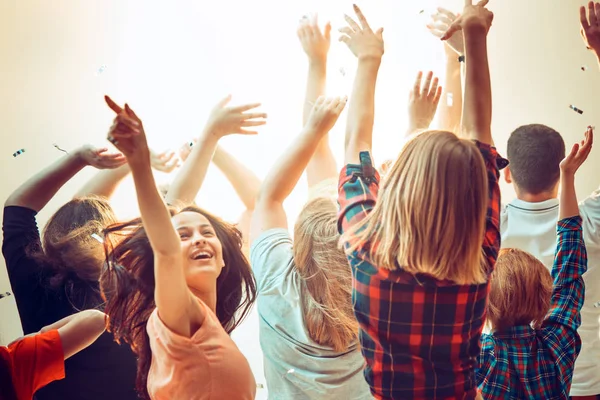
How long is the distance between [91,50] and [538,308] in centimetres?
131

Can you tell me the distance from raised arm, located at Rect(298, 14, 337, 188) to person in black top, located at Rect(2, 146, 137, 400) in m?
0.49

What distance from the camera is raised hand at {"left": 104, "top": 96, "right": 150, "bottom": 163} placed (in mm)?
1008

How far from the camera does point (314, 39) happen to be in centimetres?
168

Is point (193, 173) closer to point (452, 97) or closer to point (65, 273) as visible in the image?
point (65, 273)

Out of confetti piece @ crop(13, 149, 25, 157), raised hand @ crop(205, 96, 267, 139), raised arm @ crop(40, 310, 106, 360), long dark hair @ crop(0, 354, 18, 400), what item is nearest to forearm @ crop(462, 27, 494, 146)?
raised hand @ crop(205, 96, 267, 139)

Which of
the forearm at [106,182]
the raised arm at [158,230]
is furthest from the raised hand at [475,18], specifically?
the forearm at [106,182]

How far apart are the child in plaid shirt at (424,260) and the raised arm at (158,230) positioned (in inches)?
11.6

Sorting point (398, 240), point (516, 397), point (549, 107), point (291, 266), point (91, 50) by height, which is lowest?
point (516, 397)

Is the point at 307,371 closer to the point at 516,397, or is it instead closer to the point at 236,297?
the point at 236,297

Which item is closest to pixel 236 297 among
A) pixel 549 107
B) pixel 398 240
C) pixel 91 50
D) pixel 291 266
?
pixel 291 266

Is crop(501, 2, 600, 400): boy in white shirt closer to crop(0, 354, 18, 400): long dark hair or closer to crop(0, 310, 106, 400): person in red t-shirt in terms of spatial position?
crop(0, 310, 106, 400): person in red t-shirt

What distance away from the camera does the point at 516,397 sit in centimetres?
137

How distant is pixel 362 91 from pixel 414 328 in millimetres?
544

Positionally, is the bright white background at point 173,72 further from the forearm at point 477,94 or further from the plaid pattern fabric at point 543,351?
the plaid pattern fabric at point 543,351
